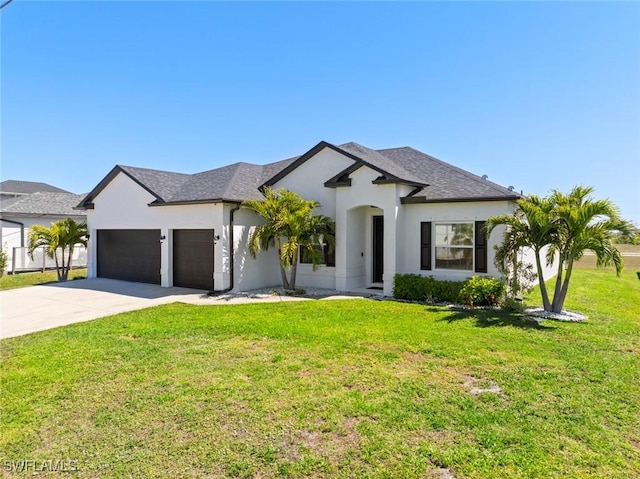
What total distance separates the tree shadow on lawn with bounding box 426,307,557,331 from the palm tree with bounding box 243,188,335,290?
5.19 metres

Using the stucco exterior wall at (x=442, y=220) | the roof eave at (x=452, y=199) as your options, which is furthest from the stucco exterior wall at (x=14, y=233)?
the roof eave at (x=452, y=199)

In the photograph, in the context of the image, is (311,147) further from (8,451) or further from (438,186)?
(8,451)

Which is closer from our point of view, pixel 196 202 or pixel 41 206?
pixel 196 202

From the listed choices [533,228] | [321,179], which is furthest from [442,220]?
[321,179]

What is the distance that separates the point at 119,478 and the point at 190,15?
44.8 feet

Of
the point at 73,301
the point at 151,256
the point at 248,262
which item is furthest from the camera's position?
the point at 151,256

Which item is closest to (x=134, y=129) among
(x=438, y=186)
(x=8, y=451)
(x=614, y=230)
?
(x=438, y=186)

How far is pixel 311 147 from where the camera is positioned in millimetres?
15906

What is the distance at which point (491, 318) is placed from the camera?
10102mm

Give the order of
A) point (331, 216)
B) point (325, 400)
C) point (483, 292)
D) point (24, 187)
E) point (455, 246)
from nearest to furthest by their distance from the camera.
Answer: point (325, 400) → point (483, 292) → point (455, 246) → point (331, 216) → point (24, 187)

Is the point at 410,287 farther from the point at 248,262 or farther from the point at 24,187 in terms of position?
the point at 24,187

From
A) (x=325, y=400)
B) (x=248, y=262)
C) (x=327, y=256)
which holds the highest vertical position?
(x=327, y=256)

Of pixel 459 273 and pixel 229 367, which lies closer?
pixel 229 367

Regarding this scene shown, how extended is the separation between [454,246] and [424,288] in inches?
82.8
